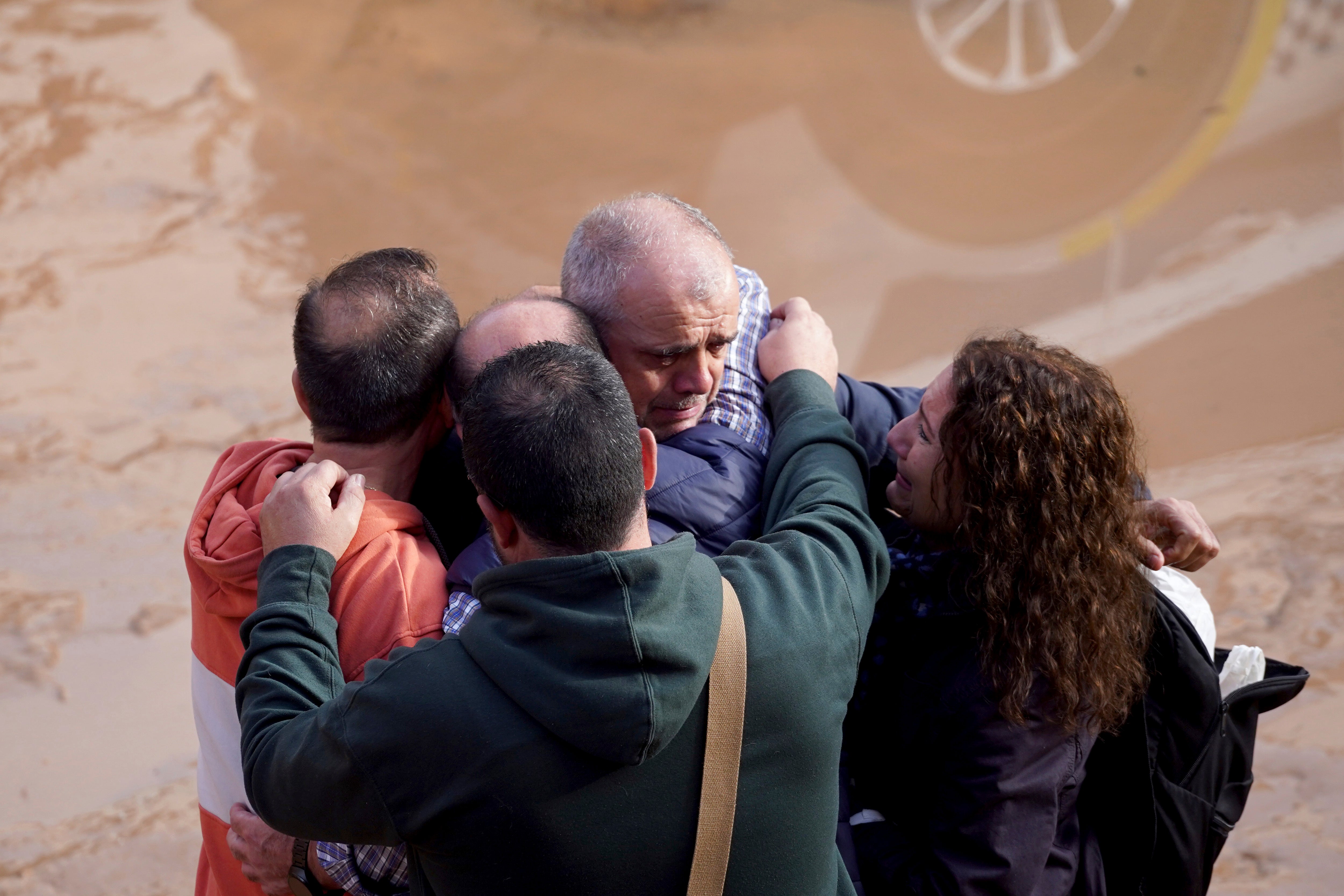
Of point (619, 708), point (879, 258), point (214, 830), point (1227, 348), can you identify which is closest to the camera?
point (619, 708)

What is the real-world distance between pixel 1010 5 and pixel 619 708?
7.13 meters

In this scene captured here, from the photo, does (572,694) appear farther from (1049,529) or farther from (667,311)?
(667,311)

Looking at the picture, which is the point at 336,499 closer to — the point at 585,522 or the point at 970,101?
the point at 585,522

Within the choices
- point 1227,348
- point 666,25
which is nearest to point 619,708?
point 1227,348

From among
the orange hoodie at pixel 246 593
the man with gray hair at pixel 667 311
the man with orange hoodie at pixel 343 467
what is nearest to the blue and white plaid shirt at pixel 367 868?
the man with orange hoodie at pixel 343 467

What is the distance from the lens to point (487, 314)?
190 cm

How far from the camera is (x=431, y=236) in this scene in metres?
6.24

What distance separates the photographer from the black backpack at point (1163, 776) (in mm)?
1726

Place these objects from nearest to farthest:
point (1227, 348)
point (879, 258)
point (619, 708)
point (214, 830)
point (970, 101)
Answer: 1. point (619, 708)
2. point (214, 830)
3. point (1227, 348)
4. point (879, 258)
5. point (970, 101)

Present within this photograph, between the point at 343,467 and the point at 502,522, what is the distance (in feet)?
1.77

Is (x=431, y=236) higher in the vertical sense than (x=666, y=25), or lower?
lower

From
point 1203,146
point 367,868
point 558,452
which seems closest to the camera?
point 558,452

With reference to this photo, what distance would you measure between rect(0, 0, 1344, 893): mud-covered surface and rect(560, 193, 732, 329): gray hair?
2773 mm

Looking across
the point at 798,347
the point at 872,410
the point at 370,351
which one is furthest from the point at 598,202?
the point at 370,351
